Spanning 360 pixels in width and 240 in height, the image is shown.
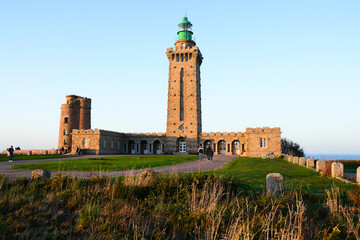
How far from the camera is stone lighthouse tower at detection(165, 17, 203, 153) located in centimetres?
4450

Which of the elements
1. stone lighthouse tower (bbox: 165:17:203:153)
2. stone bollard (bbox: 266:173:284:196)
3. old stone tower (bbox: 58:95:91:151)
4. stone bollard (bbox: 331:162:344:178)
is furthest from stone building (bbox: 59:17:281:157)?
stone bollard (bbox: 266:173:284:196)

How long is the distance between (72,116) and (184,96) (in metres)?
21.9

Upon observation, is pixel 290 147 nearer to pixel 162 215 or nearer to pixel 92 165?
pixel 92 165

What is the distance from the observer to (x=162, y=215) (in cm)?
664

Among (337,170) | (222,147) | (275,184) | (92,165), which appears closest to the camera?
(275,184)

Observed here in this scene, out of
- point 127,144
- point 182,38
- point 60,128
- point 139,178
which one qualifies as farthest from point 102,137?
point 139,178

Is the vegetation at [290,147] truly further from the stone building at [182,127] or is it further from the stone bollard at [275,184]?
the stone bollard at [275,184]

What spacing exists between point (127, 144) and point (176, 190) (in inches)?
1586

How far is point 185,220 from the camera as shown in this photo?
20.1 feet

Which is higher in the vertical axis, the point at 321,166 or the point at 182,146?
the point at 182,146

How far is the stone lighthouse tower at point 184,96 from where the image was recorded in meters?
44.5

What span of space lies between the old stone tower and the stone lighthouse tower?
1692 cm

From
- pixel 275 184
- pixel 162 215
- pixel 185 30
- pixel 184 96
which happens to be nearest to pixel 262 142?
pixel 184 96

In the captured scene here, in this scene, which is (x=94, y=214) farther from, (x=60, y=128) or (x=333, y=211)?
(x=60, y=128)
